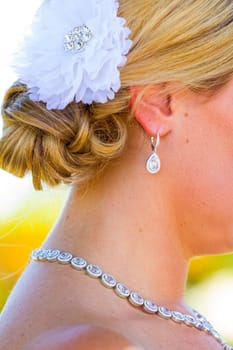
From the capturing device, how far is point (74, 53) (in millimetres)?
2588

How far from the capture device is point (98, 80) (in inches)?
99.9

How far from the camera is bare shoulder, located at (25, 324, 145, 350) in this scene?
2154 millimetres

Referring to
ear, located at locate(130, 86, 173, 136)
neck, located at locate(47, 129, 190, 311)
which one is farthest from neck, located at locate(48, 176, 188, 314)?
ear, located at locate(130, 86, 173, 136)

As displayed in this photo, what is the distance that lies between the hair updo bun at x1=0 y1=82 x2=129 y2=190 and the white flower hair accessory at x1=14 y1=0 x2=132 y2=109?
0.12ft

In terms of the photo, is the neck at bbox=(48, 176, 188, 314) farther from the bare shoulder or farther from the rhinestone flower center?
the rhinestone flower center

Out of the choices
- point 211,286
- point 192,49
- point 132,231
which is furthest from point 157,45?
point 211,286

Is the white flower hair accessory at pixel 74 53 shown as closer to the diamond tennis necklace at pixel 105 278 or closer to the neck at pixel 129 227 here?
the neck at pixel 129 227

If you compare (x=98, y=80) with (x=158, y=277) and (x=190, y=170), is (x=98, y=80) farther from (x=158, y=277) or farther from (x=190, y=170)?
(x=158, y=277)

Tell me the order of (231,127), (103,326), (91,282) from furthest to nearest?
(231,127), (91,282), (103,326)

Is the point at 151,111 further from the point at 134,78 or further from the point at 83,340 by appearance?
the point at 83,340

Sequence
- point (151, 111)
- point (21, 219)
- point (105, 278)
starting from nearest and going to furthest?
point (105, 278), point (151, 111), point (21, 219)

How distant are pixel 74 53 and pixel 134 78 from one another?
185mm

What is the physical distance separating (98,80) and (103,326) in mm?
662

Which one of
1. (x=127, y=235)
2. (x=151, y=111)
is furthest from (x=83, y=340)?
(x=151, y=111)
